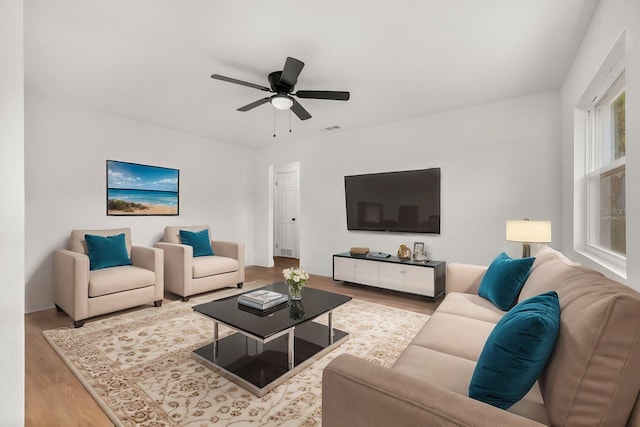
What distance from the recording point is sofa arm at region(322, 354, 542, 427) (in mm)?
812

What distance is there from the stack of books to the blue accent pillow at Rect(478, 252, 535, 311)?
61.5 inches

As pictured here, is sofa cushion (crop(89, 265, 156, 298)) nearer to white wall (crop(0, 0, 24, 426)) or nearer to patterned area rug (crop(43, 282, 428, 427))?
patterned area rug (crop(43, 282, 428, 427))

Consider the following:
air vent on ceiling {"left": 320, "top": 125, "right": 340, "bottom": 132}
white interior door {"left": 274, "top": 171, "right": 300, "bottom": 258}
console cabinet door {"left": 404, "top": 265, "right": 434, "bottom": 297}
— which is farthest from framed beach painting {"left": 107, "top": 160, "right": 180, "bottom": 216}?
console cabinet door {"left": 404, "top": 265, "right": 434, "bottom": 297}

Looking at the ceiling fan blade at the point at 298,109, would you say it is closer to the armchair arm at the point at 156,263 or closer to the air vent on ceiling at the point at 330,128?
the air vent on ceiling at the point at 330,128

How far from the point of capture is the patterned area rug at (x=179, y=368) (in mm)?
1694

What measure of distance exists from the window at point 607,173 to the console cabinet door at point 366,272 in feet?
7.54

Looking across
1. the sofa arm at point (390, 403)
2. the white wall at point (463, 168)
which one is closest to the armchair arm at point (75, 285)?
the sofa arm at point (390, 403)

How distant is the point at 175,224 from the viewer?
4848 millimetres

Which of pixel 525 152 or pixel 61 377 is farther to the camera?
pixel 525 152

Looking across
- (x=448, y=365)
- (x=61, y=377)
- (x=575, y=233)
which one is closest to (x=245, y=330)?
(x=448, y=365)

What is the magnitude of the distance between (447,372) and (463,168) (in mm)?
3214

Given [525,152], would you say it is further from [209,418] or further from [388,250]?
[209,418]

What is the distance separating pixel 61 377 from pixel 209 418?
→ 3.99 ft

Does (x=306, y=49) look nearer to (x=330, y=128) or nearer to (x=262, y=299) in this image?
(x=262, y=299)
